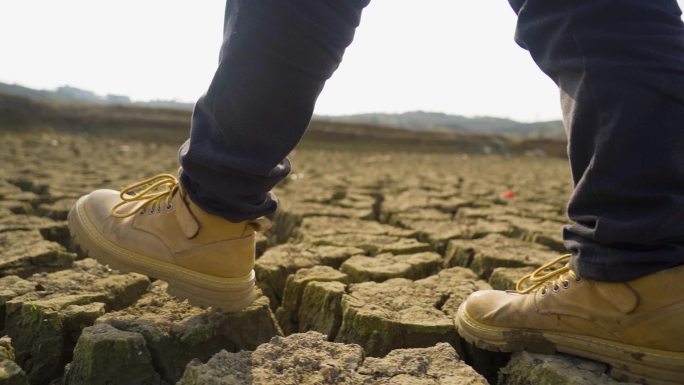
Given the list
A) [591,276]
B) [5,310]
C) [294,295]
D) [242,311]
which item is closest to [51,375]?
[5,310]

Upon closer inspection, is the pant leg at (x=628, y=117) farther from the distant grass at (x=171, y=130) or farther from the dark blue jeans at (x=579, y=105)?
the distant grass at (x=171, y=130)

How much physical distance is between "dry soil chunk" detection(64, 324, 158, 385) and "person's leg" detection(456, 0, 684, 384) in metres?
0.80

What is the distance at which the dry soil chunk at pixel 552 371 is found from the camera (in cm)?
101

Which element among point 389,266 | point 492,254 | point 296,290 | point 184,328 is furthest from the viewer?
point 492,254

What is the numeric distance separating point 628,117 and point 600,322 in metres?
0.38

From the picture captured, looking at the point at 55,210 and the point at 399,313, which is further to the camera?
the point at 55,210

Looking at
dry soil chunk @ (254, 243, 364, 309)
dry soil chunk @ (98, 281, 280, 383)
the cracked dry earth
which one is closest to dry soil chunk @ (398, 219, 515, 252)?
the cracked dry earth

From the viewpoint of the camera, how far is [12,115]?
12.9 m


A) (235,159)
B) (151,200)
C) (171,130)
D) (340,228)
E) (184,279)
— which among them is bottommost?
(171,130)

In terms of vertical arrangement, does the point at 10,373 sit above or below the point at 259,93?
below

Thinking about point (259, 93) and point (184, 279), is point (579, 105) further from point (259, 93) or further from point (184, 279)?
point (184, 279)

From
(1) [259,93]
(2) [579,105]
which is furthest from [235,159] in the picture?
(2) [579,105]

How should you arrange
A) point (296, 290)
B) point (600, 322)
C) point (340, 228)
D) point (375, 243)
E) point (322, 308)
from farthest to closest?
point (340, 228), point (375, 243), point (296, 290), point (322, 308), point (600, 322)

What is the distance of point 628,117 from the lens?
35.4 inches
